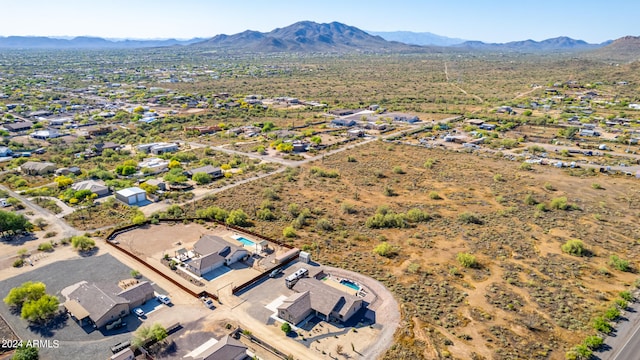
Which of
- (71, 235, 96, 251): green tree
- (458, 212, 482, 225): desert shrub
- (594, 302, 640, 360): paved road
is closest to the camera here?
(594, 302, 640, 360): paved road

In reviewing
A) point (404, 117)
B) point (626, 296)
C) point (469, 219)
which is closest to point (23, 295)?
point (469, 219)

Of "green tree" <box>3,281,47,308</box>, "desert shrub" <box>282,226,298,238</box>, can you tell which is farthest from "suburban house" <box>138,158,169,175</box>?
"green tree" <box>3,281,47,308</box>

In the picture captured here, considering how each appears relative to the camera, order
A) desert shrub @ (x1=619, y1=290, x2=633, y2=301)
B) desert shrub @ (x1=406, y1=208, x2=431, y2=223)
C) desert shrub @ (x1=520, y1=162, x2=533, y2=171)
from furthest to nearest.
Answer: desert shrub @ (x1=520, y1=162, x2=533, y2=171) → desert shrub @ (x1=406, y1=208, x2=431, y2=223) → desert shrub @ (x1=619, y1=290, x2=633, y2=301)

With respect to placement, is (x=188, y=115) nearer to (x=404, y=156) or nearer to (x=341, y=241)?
(x=404, y=156)

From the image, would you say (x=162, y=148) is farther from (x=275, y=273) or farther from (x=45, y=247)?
(x=275, y=273)

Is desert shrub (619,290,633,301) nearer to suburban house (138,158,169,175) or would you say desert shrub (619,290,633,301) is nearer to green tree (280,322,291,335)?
green tree (280,322,291,335)

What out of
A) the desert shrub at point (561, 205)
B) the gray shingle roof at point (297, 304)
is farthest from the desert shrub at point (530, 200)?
the gray shingle roof at point (297, 304)

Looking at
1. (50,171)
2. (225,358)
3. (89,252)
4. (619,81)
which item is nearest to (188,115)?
(50,171)
